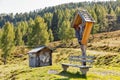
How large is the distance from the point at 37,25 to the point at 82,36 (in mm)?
55149

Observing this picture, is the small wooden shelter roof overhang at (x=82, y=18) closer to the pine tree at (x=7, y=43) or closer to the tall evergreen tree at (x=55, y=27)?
the pine tree at (x=7, y=43)

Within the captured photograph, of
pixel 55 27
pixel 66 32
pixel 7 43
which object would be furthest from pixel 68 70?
pixel 55 27

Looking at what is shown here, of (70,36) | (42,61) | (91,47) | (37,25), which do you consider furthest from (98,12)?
(42,61)

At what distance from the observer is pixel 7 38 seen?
77438 millimetres

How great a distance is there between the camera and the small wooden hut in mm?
48031

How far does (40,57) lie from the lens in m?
48.4

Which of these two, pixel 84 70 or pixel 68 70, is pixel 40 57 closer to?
pixel 68 70

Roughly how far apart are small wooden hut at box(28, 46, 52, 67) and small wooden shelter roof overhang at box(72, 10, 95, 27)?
20187mm

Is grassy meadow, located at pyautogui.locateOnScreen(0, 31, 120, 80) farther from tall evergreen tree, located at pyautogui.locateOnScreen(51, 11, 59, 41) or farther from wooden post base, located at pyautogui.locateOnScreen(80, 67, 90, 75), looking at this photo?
tall evergreen tree, located at pyautogui.locateOnScreen(51, 11, 59, 41)

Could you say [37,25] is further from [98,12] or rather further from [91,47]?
[98,12]

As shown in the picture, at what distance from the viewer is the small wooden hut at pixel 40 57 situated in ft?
158

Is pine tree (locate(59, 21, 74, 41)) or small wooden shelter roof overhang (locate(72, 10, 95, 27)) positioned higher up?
pine tree (locate(59, 21, 74, 41))

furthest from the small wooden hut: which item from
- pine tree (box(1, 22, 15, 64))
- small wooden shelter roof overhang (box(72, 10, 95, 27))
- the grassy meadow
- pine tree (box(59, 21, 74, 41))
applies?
pine tree (box(59, 21, 74, 41))

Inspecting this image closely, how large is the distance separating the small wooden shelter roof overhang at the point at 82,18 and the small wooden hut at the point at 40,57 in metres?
20.2
